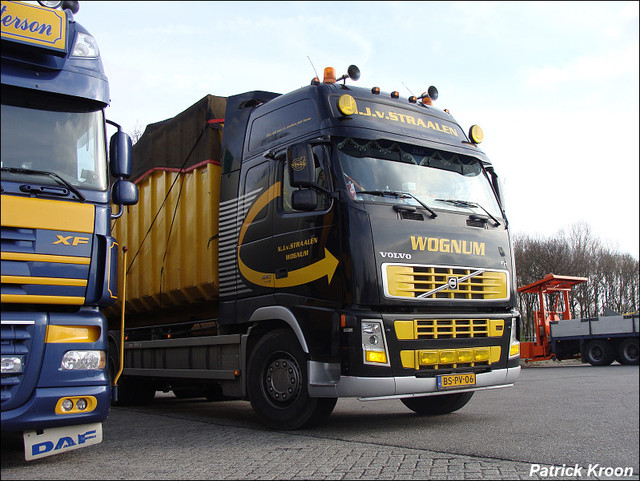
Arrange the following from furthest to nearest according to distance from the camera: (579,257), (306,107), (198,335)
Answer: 1. (579,257)
2. (198,335)
3. (306,107)

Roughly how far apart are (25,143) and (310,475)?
3464 mm

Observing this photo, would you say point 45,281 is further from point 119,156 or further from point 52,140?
point 119,156

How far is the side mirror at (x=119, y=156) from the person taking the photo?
5762 millimetres

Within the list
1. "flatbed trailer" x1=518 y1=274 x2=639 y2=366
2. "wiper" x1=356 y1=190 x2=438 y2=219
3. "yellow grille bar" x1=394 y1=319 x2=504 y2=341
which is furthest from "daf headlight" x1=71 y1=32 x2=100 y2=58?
"flatbed trailer" x1=518 y1=274 x2=639 y2=366

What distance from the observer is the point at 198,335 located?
821 centimetres

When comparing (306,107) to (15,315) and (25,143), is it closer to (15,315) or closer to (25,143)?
(25,143)

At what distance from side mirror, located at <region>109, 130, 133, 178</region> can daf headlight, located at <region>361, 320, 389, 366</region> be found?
263 cm

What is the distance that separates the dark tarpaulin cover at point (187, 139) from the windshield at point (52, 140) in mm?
2658

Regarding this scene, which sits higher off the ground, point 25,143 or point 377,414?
point 25,143

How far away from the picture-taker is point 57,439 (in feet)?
16.2

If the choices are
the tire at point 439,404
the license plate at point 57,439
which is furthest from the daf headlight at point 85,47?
the tire at point 439,404

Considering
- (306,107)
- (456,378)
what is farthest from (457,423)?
(306,107)

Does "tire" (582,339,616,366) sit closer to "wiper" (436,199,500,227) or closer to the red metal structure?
the red metal structure

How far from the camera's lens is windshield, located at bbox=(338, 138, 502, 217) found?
648 centimetres
